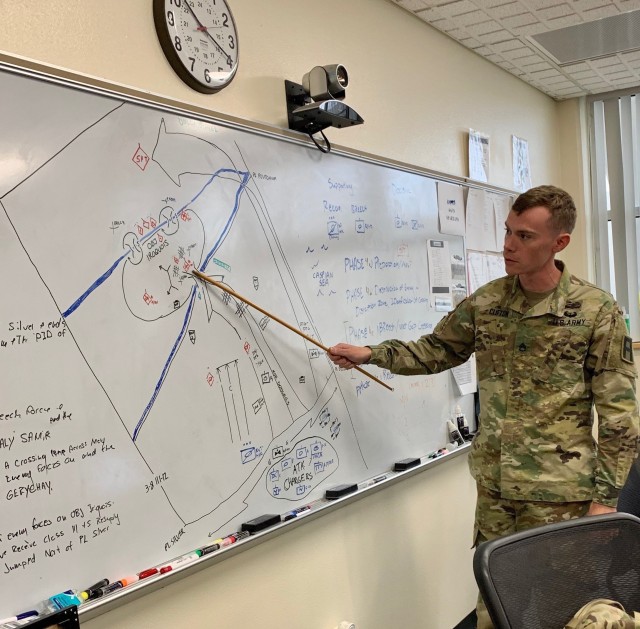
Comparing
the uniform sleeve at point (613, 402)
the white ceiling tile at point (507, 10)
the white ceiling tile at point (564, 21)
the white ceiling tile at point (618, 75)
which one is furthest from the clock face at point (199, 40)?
the white ceiling tile at point (618, 75)

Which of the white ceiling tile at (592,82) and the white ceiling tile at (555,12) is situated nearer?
the white ceiling tile at (555,12)

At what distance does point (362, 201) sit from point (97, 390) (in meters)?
1.26

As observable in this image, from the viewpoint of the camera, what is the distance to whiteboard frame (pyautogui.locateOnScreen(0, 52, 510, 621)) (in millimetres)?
1479

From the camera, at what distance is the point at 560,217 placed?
2076 mm

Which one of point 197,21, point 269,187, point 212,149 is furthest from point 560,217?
point 197,21

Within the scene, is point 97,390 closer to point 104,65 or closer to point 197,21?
point 104,65

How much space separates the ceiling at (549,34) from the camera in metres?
2.88

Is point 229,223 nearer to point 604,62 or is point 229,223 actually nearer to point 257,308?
point 257,308

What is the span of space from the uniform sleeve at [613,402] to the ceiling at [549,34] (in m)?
1.50

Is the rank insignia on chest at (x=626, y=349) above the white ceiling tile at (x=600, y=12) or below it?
below

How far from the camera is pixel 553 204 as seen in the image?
2.06 m

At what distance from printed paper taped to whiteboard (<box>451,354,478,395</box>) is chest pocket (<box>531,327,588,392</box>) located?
925 millimetres

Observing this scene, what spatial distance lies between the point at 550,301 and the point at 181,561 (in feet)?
4.15

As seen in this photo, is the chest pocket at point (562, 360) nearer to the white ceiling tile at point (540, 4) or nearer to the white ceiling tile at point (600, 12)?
the white ceiling tile at point (540, 4)
